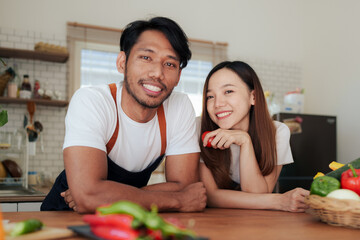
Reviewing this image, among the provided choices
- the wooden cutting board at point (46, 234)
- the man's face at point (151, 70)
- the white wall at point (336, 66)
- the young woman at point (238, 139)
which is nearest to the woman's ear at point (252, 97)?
the young woman at point (238, 139)

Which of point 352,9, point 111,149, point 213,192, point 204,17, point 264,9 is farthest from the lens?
point 264,9

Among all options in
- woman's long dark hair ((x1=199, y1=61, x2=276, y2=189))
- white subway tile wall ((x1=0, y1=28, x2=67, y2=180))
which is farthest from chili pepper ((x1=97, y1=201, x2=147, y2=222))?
white subway tile wall ((x1=0, y1=28, x2=67, y2=180))

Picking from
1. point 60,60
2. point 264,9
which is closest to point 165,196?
point 60,60

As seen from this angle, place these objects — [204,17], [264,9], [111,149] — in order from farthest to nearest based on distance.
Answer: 1. [264,9]
2. [204,17]
3. [111,149]

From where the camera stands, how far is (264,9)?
5.41 meters

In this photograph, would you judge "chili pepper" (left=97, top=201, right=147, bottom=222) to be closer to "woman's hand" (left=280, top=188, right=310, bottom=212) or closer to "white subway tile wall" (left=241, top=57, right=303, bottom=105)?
"woman's hand" (left=280, top=188, right=310, bottom=212)

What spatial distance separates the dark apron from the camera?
5.65ft

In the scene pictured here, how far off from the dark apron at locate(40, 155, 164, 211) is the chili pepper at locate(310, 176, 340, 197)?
31.0 inches

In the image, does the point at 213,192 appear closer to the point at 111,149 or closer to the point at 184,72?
the point at 111,149

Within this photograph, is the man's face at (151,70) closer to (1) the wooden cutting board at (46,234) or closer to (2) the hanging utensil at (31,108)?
(1) the wooden cutting board at (46,234)

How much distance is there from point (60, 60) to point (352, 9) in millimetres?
3522

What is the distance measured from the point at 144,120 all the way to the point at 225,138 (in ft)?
1.36

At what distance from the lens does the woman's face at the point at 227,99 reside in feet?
6.65

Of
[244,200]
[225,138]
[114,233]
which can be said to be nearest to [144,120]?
[225,138]
